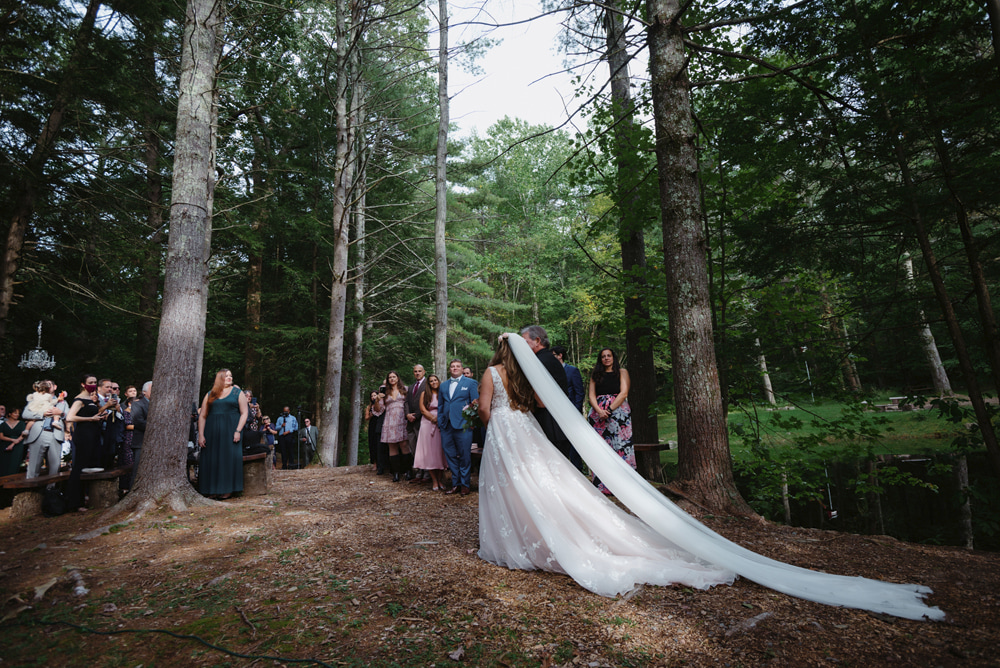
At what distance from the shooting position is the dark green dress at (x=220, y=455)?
23.4 feet

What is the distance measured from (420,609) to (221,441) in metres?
5.34

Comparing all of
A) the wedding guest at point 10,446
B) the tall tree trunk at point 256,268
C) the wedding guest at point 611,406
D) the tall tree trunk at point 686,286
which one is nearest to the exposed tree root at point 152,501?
the wedding guest at point 611,406

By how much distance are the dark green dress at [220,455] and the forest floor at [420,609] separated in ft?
6.54

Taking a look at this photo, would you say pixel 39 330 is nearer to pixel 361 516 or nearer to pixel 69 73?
pixel 69 73

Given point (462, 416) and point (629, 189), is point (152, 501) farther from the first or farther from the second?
point (629, 189)

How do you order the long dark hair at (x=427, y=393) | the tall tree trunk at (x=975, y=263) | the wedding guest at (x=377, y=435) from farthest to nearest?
1. the wedding guest at (x=377, y=435)
2. the long dark hair at (x=427, y=393)
3. the tall tree trunk at (x=975, y=263)

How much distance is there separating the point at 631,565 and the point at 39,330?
15.9m

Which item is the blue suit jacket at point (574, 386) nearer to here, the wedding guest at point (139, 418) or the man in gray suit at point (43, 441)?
the wedding guest at point (139, 418)

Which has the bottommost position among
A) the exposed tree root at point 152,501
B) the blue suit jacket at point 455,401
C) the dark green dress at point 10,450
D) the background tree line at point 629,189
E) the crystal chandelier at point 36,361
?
the exposed tree root at point 152,501

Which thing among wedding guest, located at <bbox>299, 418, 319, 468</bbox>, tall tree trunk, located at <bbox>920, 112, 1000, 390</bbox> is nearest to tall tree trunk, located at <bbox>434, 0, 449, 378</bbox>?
wedding guest, located at <bbox>299, 418, 319, 468</bbox>

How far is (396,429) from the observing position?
31.2ft

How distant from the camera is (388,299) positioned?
66.8 feet

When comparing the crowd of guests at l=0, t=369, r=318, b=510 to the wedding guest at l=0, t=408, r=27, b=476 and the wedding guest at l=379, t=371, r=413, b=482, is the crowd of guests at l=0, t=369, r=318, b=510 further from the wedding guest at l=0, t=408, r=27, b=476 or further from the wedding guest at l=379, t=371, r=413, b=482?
the wedding guest at l=379, t=371, r=413, b=482

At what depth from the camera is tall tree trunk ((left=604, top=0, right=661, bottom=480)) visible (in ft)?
26.6
